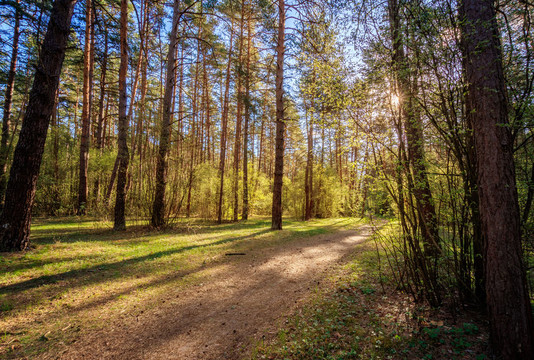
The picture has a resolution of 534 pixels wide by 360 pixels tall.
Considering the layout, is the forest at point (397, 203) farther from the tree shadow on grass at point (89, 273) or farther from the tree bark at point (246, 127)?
the tree bark at point (246, 127)

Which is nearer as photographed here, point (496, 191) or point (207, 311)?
point (496, 191)

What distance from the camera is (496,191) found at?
7.18ft

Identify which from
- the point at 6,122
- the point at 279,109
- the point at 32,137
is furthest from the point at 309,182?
the point at 6,122

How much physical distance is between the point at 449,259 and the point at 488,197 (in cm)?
114

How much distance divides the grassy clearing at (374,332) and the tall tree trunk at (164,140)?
22.6ft

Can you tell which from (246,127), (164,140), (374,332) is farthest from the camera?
(246,127)

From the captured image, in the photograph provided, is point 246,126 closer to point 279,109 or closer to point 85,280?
point 279,109

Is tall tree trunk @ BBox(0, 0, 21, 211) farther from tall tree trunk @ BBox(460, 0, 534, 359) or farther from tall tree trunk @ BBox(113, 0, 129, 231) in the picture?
tall tree trunk @ BBox(460, 0, 534, 359)

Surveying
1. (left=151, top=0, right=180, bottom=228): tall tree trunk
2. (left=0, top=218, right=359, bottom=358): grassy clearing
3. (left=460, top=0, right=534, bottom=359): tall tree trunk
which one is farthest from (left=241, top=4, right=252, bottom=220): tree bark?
(left=460, top=0, right=534, bottom=359): tall tree trunk

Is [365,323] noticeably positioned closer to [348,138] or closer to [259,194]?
[348,138]

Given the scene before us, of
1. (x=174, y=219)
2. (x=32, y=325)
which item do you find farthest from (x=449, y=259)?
(x=174, y=219)

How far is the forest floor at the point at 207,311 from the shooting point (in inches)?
91.1

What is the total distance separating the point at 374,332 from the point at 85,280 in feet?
15.3

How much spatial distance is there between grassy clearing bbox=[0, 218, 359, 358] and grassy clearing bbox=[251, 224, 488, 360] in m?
2.21
